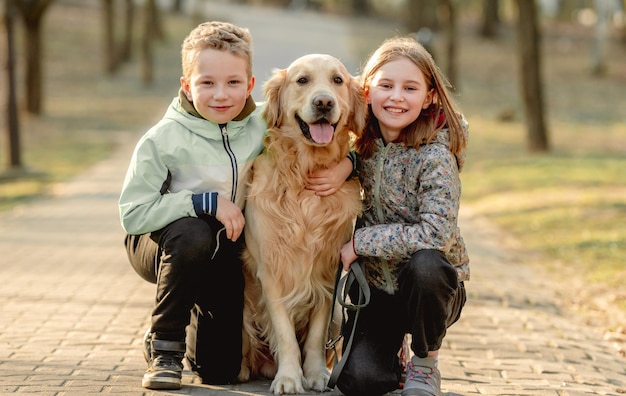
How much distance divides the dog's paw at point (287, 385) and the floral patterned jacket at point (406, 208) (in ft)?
2.10

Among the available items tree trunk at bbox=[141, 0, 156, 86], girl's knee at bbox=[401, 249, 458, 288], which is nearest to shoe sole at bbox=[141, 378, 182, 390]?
girl's knee at bbox=[401, 249, 458, 288]

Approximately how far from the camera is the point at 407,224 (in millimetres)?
4504

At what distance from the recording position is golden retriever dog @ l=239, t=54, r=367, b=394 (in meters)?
4.56

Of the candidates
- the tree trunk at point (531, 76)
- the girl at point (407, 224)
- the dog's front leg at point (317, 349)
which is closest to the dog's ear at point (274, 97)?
the girl at point (407, 224)

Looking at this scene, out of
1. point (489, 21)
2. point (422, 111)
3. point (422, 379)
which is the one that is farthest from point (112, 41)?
point (422, 379)

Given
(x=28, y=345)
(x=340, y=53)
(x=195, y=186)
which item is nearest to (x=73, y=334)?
(x=28, y=345)

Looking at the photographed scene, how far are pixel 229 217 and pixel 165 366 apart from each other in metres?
0.78

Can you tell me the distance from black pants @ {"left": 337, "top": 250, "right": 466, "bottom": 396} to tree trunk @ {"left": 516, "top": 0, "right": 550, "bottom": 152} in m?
14.2

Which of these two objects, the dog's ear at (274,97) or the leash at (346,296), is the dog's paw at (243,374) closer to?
the leash at (346,296)

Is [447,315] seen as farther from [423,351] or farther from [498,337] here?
[498,337]

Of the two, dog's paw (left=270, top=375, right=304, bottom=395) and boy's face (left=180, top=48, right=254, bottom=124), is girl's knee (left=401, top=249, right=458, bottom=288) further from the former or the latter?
boy's face (left=180, top=48, right=254, bottom=124)

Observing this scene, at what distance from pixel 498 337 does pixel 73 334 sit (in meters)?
2.80

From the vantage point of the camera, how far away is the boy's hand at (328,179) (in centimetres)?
463

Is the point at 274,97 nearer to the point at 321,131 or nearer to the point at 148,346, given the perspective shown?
the point at 321,131
